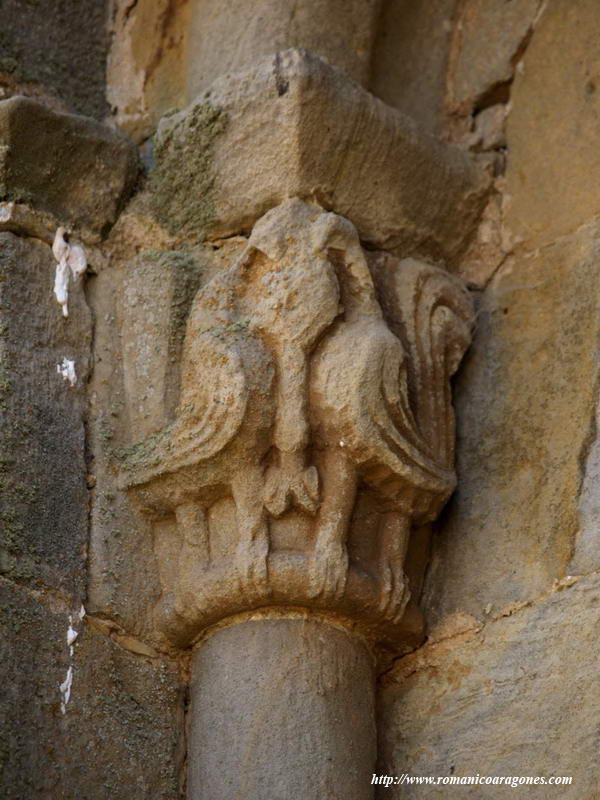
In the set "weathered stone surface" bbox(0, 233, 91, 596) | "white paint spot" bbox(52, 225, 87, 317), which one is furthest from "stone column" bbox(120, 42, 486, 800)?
"white paint spot" bbox(52, 225, 87, 317)

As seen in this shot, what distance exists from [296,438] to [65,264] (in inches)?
22.2

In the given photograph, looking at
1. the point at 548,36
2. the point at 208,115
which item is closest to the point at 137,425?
the point at 208,115

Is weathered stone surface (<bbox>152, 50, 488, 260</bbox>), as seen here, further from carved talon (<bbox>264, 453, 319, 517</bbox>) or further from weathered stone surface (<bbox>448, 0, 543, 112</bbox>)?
carved talon (<bbox>264, 453, 319, 517</bbox>)

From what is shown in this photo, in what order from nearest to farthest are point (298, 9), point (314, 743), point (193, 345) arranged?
1. point (314, 743)
2. point (193, 345)
3. point (298, 9)

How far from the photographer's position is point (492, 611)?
2.58 meters

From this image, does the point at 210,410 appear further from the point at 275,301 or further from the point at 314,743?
the point at 314,743

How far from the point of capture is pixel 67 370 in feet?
8.79

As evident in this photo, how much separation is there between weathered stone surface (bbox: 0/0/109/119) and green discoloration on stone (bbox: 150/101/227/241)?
0.25 meters

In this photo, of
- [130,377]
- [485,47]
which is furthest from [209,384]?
[485,47]

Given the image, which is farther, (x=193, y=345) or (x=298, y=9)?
(x=298, y=9)

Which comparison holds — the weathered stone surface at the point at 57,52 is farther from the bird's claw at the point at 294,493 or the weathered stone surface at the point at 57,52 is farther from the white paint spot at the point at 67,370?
the bird's claw at the point at 294,493

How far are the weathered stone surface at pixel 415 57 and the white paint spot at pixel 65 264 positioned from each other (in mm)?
659

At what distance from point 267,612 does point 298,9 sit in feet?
3.56

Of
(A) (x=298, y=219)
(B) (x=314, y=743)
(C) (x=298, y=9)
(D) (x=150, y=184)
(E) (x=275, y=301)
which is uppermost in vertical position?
(C) (x=298, y=9)
